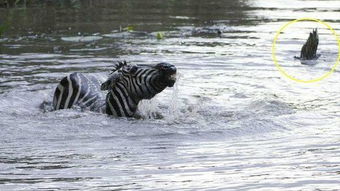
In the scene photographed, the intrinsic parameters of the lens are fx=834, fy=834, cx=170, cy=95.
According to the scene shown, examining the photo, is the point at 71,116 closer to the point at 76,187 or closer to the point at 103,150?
the point at 103,150

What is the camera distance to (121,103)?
9.77 meters

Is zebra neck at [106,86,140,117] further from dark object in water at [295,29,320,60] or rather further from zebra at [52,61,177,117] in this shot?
A: dark object in water at [295,29,320,60]

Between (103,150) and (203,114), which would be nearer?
(103,150)

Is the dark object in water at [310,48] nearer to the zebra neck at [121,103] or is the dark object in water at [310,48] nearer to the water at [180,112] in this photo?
the water at [180,112]

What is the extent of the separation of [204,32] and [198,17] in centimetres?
236

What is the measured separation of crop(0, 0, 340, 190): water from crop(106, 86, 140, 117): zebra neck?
0.59ft

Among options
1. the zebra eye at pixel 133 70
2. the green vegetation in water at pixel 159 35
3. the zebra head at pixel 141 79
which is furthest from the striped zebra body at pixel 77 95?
the green vegetation in water at pixel 159 35

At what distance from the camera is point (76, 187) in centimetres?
681

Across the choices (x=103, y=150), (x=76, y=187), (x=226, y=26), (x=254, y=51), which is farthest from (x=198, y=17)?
(x=76, y=187)

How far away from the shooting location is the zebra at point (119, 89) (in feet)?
30.6

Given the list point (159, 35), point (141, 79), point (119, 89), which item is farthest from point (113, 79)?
point (159, 35)

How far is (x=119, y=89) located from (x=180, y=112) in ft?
3.63

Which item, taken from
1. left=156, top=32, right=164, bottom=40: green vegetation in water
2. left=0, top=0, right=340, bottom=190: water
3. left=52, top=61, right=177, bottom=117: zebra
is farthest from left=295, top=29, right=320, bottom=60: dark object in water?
left=52, top=61, right=177, bottom=117: zebra

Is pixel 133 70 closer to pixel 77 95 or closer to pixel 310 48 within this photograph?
pixel 77 95
